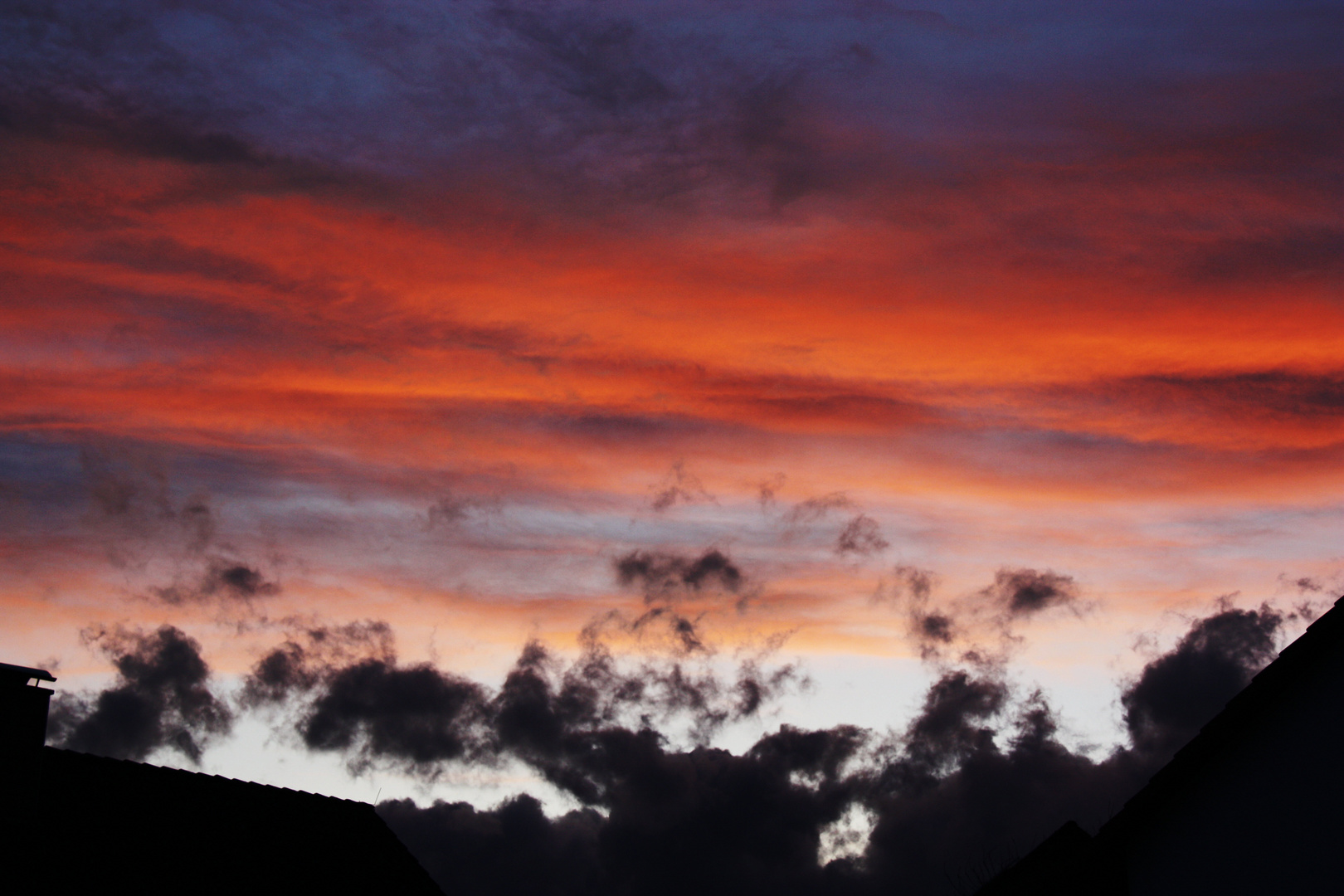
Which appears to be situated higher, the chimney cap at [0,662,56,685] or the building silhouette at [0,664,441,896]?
the chimney cap at [0,662,56,685]

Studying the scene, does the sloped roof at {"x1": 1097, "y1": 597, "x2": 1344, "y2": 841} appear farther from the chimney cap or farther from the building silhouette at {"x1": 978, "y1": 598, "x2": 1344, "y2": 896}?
the chimney cap

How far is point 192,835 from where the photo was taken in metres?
25.6

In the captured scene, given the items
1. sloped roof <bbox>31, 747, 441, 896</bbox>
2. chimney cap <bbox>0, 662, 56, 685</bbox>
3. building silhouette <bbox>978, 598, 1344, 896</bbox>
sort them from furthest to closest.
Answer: sloped roof <bbox>31, 747, 441, 896</bbox> → chimney cap <bbox>0, 662, 56, 685</bbox> → building silhouette <bbox>978, 598, 1344, 896</bbox>

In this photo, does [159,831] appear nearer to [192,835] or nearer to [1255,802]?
[192,835]

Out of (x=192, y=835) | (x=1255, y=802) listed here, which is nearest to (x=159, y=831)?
(x=192, y=835)

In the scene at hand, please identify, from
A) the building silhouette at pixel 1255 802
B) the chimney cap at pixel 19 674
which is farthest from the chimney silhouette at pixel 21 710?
the building silhouette at pixel 1255 802

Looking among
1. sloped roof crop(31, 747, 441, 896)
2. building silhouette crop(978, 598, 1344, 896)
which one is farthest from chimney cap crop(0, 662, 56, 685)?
building silhouette crop(978, 598, 1344, 896)

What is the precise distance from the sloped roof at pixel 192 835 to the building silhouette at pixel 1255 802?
20.3m

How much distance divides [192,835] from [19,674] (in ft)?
26.7

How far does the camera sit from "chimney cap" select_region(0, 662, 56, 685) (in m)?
19.5

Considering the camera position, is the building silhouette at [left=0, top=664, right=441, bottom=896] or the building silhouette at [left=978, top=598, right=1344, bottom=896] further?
the building silhouette at [left=0, top=664, right=441, bottom=896]

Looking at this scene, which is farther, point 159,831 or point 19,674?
point 159,831

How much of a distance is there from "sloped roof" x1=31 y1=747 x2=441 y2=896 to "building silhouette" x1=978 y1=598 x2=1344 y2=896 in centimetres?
2027

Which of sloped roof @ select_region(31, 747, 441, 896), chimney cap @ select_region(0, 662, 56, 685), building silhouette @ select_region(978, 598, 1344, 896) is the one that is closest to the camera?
building silhouette @ select_region(978, 598, 1344, 896)
